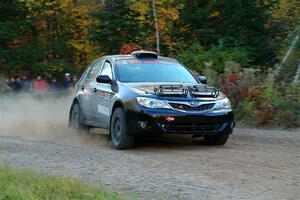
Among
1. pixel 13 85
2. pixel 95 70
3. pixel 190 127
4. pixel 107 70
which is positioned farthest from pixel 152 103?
pixel 13 85

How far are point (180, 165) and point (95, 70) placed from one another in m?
4.74

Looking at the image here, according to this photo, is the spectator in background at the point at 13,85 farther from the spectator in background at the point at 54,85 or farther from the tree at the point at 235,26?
the tree at the point at 235,26

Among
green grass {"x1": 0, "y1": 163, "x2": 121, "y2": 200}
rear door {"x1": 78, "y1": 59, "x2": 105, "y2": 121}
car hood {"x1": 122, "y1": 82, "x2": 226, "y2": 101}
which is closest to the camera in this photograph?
green grass {"x1": 0, "y1": 163, "x2": 121, "y2": 200}

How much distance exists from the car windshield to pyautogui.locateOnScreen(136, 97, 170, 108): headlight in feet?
3.36

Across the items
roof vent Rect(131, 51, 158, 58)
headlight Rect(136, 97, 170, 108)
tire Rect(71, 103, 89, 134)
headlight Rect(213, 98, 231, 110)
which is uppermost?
roof vent Rect(131, 51, 158, 58)

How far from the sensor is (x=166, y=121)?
34.0ft

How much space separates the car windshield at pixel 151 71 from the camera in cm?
1153

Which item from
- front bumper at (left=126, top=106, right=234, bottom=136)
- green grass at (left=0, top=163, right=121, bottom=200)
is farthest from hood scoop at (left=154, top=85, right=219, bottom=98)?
green grass at (left=0, top=163, right=121, bottom=200)

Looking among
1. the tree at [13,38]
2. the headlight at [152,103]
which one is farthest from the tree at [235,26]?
the headlight at [152,103]

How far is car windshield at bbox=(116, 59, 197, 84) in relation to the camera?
37.8ft

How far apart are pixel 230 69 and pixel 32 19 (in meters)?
22.9

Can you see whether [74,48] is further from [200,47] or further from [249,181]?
[249,181]

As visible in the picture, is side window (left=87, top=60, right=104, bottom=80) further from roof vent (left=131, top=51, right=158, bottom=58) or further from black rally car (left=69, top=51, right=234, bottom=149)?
roof vent (left=131, top=51, right=158, bottom=58)

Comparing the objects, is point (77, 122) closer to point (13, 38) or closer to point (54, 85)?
point (54, 85)
